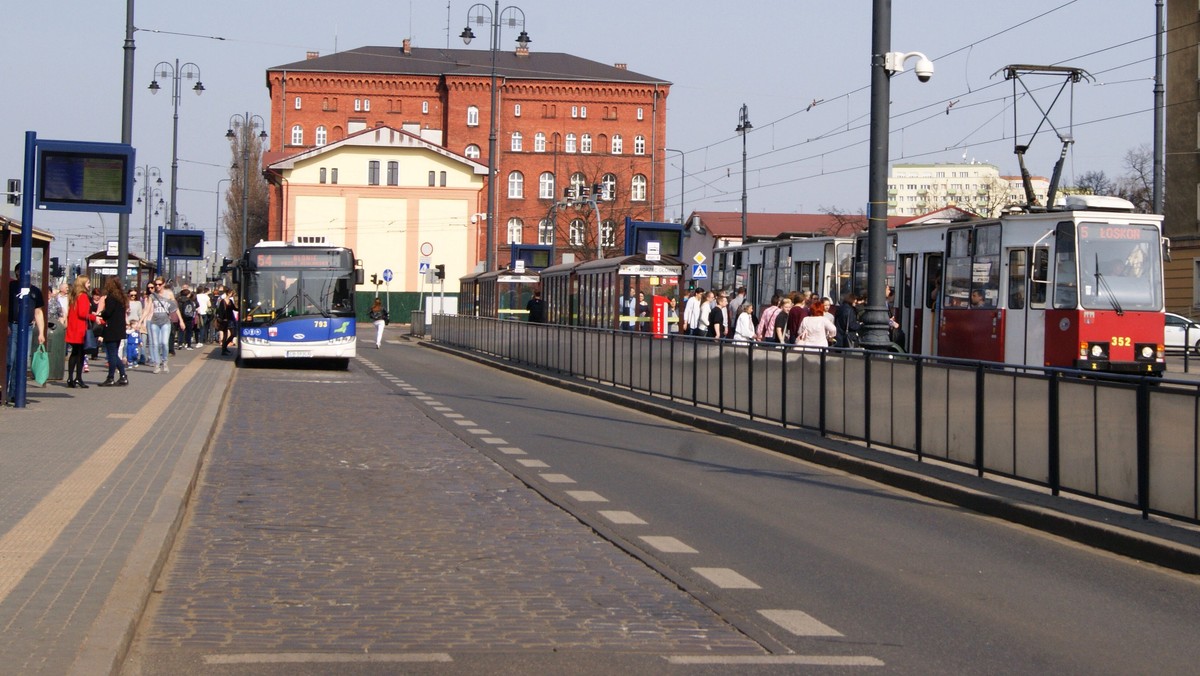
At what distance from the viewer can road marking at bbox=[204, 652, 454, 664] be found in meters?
6.48

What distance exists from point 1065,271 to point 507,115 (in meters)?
86.9

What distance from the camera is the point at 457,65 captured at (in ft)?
358

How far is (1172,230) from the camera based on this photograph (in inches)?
2207

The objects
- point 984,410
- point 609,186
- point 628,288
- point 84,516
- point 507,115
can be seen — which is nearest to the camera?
point 84,516

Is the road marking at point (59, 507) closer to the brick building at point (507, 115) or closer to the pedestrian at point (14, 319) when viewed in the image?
the pedestrian at point (14, 319)

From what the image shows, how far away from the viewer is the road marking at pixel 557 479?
44.0ft

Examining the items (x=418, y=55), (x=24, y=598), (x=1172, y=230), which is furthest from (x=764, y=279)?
(x=418, y=55)

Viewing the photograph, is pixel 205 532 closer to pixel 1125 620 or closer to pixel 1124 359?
pixel 1125 620

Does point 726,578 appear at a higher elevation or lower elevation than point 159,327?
lower

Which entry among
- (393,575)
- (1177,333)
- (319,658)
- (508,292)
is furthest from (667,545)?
(1177,333)

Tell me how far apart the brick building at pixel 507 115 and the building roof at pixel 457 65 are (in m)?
0.14

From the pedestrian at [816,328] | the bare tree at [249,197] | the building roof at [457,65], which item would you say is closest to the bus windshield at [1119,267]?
the pedestrian at [816,328]

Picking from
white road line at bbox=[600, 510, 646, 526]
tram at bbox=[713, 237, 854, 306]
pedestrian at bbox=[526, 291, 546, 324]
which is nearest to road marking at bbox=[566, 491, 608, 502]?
white road line at bbox=[600, 510, 646, 526]

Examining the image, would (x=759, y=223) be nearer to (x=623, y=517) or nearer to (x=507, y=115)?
(x=507, y=115)
